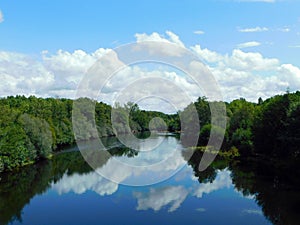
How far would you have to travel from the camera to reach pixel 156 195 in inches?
994

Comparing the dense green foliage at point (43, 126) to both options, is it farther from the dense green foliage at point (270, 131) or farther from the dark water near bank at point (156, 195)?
the dense green foliage at point (270, 131)

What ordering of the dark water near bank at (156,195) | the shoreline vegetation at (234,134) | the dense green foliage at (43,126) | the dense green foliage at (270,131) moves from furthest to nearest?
the dense green foliage at (43,126) < the shoreline vegetation at (234,134) < the dense green foliage at (270,131) < the dark water near bank at (156,195)

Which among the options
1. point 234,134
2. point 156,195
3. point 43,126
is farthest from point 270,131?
point 43,126

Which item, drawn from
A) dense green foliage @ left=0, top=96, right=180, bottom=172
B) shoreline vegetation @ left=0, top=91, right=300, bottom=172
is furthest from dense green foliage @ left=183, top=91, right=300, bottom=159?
dense green foliage @ left=0, top=96, right=180, bottom=172

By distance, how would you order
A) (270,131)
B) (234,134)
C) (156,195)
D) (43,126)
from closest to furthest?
1. (156,195)
2. (270,131)
3. (43,126)
4. (234,134)

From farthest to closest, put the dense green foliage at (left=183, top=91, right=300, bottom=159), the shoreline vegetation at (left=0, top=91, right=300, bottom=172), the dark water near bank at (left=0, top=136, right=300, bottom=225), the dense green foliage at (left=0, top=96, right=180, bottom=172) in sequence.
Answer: the dense green foliage at (left=0, top=96, right=180, bottom=172) → the shoreline vegetation at (left=0, top=91, right=300, bottom=172) → the dense green foliage at (left=183, top=91, right=300, bottom=159) → the dark water near bank at (left=0, top=136, right=300, bottom=225)

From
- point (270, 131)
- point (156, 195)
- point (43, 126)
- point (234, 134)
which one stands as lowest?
point (156, 195)

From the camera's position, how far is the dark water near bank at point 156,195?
20469 millimetres

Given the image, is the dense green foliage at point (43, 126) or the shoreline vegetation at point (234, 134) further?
the dense green foliage at point (43, 126)

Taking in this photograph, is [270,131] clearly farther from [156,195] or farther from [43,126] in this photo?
Result: [43,126]

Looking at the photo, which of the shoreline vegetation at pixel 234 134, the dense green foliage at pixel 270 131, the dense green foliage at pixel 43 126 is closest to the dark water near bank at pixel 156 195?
the shoreline vegetation at pixel 234 134

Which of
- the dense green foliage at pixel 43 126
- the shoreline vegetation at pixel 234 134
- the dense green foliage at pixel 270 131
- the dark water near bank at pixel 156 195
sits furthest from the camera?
the dense green foliage at pixel 43 126

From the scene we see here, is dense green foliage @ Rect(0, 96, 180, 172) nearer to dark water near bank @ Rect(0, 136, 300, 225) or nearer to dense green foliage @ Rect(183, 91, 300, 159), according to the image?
dark water near bank @ Rect(0, 136, 300, 225)

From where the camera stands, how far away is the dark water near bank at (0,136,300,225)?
2047cm
